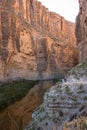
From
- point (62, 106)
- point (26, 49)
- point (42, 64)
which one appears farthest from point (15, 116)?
point (42, 64)

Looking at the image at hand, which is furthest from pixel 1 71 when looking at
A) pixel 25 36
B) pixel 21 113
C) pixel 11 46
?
pixel 21 113

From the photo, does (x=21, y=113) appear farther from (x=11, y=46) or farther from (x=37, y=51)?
(x=37, y=51)

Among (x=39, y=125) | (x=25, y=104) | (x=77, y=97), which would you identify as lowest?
(x=25, y=104)

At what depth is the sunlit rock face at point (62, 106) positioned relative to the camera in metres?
12.4

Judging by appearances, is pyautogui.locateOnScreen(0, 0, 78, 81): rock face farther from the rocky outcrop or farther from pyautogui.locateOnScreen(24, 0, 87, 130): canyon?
pyautogui.locateOnScreen(24, 0, 87, 130): canyon

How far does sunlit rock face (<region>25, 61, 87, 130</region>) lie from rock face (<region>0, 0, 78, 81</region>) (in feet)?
135

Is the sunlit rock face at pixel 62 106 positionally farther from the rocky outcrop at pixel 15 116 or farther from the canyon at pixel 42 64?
the rocky outcrop at pixel 15 116

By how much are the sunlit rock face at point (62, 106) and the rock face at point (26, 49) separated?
1623 inches

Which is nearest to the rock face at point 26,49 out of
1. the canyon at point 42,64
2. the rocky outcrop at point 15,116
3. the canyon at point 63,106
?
the canyon at point 42,64

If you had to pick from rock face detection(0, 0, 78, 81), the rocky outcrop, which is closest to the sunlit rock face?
the rocky outcrop

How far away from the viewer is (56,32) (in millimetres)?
105125

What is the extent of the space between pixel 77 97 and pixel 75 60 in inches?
2435

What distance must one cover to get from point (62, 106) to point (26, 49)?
52.2 meters

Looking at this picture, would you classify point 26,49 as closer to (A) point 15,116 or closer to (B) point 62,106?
(A) point 15,116
